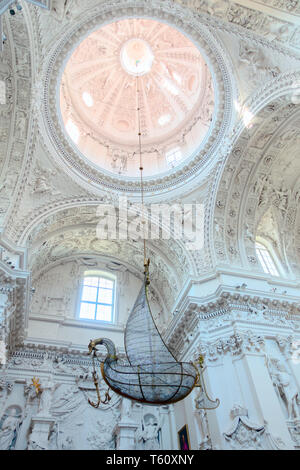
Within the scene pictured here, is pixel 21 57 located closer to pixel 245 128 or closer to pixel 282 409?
pixel 245 128

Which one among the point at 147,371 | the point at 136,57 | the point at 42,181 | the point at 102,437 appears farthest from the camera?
the point at 136,57

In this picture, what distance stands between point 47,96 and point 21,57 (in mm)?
1510

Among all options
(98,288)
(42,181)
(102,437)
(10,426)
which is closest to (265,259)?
(98,288)

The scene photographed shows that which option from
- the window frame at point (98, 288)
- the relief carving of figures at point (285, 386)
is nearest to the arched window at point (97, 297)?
the window frame at point (98, 288)

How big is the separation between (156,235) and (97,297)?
164 inches

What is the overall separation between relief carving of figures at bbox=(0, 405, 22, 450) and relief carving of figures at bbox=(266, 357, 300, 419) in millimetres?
8075

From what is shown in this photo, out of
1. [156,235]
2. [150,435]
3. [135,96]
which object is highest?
[135,96]

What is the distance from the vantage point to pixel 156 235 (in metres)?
13.8

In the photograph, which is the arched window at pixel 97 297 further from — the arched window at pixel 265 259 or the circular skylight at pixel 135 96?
the arched window at pixel 265 259

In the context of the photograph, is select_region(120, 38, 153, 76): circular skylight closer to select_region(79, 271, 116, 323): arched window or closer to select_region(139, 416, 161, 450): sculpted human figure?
select_region(79, 271, 116, 323): arched window

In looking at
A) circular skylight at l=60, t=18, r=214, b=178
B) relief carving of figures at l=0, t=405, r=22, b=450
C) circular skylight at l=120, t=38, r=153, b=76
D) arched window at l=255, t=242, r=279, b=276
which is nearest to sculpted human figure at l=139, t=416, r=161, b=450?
relief carving of figures at l=0, t=405, r=22, b=450

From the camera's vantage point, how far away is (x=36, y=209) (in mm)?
11953

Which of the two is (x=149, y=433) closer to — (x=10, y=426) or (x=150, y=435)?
(x=150, y=435)

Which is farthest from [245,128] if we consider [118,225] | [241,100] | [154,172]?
[118,225]
